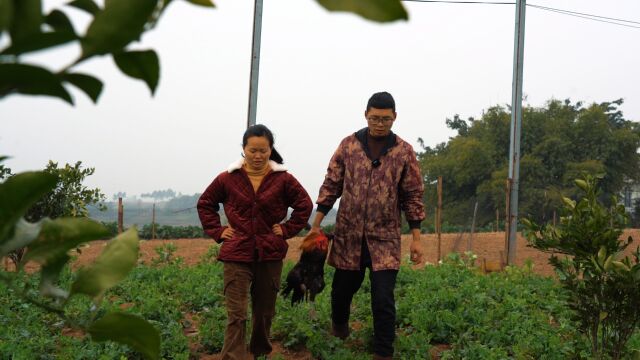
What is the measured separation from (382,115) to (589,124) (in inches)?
1110

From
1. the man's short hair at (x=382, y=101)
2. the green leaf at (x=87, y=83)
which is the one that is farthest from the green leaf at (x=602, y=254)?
→ the green leaf at (x=87, y=83)

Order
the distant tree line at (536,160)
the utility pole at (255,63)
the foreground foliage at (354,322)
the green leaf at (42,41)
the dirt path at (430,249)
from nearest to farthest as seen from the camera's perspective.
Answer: the green leaf at (42,41)
the foreground foliage at (354,322)
the utility pole at (255,63)
the dirt path at (430,249)
the distant tree line at (536,160)

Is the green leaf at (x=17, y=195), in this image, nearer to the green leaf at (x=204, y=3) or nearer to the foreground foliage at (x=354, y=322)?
the green leaf at (x=204, y=3)

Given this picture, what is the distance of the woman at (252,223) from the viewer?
164 inches

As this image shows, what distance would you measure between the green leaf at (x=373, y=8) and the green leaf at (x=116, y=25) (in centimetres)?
11

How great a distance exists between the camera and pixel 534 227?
351 centimetres

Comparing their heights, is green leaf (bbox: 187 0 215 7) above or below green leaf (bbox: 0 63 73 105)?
above

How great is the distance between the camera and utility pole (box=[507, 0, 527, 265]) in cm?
1026

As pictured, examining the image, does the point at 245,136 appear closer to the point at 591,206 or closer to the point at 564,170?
the point at 591,206

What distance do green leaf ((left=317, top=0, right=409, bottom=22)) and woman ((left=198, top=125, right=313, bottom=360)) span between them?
3814mm

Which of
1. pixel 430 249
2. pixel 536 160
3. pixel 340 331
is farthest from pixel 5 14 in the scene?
pixel 536 160

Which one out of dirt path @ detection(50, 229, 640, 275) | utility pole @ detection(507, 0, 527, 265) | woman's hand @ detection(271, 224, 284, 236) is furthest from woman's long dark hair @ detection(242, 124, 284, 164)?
dirt path @ detection(50, 229, 640, 275)

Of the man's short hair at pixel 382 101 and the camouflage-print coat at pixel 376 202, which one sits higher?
the man's short hair at pixel 382 101

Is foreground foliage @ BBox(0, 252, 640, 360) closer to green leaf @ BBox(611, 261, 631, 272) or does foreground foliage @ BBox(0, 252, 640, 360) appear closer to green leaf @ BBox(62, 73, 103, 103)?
green leaf @ BBox(611, 261, 631, 272)
